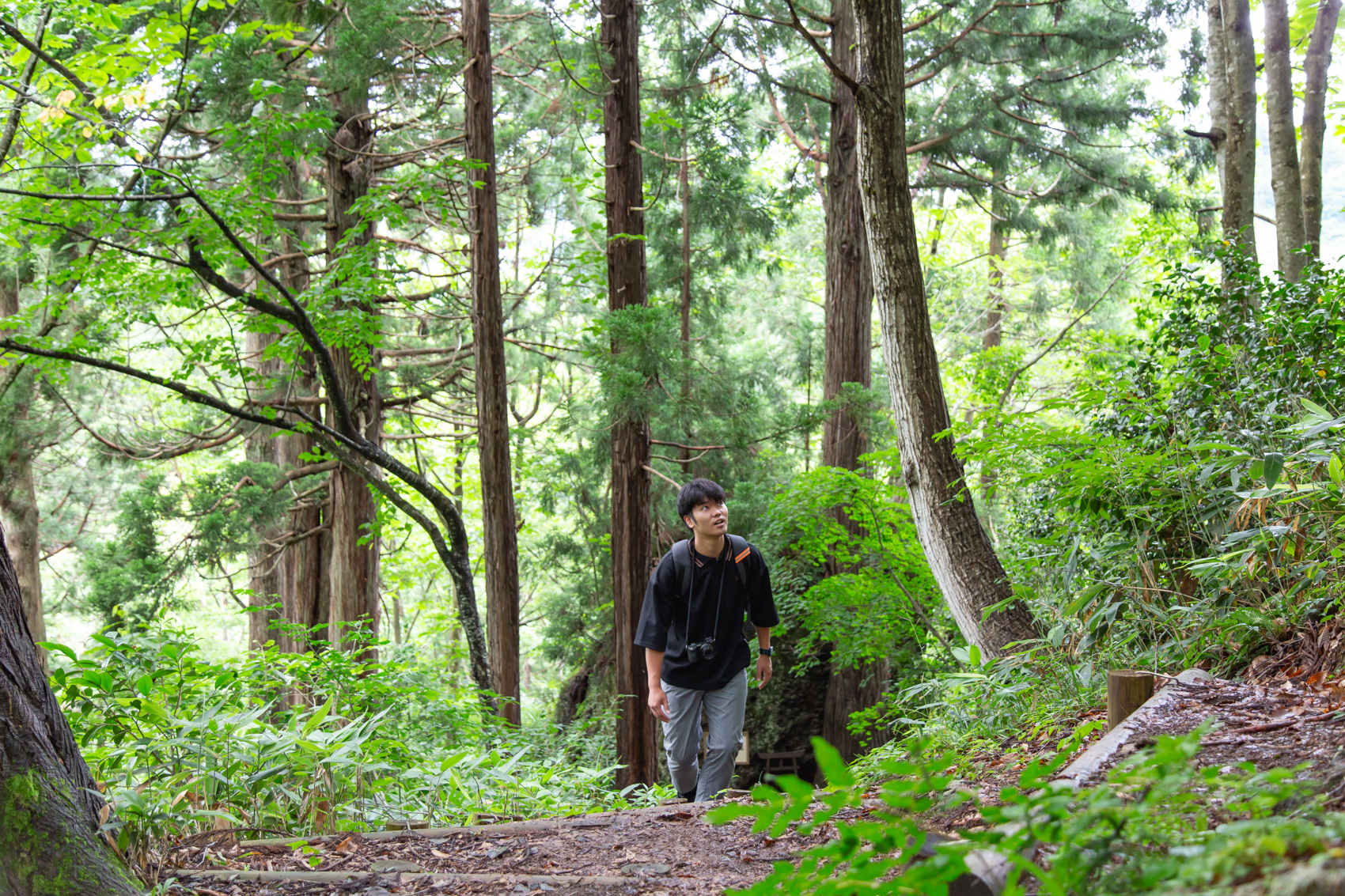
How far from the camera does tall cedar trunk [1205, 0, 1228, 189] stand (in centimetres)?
655

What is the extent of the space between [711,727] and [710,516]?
115 centimetres

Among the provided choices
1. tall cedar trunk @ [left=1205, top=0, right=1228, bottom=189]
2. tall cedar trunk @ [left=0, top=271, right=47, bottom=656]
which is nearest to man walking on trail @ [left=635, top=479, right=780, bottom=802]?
tall cedar trunk @ [left=1205, top=0, right=1228, bottom=189]

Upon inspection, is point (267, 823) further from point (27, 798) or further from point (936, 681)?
point (936, 681)

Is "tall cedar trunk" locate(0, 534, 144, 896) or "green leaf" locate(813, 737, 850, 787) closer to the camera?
"green leaf" locate(813, 737, 850, 787)

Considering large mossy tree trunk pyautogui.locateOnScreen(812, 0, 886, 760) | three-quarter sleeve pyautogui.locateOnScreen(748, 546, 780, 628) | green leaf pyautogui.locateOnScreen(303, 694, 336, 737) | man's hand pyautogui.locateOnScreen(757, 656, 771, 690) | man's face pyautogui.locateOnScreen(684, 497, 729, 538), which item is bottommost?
man's hand pyautogui.locateOnScreen(757, 656, 771, 690)

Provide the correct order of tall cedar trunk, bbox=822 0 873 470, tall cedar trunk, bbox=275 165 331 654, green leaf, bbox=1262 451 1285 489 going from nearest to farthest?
green leaf, bbox=1262 451 1285 489 → tall cedar trunk, bbox=275 165 331 654 → tall cedar trunk, bbox=822 0 873 470

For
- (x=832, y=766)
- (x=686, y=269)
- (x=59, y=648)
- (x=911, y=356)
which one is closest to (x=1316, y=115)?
(x=911, y=356)

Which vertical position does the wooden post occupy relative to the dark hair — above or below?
below

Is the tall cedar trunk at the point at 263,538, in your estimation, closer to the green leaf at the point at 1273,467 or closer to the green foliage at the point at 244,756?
the green foliage at the point at 244,756

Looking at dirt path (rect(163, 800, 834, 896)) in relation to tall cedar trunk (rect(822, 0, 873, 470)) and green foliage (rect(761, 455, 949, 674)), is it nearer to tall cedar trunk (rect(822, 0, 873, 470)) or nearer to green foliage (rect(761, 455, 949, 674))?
green foliage (rect(761, 455, 949, 674))

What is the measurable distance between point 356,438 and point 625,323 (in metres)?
3.06

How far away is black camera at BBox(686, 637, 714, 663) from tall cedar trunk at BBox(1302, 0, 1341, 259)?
6050 millimetres

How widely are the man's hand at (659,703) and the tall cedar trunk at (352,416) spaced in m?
5.08

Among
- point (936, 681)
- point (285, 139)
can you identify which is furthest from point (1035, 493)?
point (285, 139)
